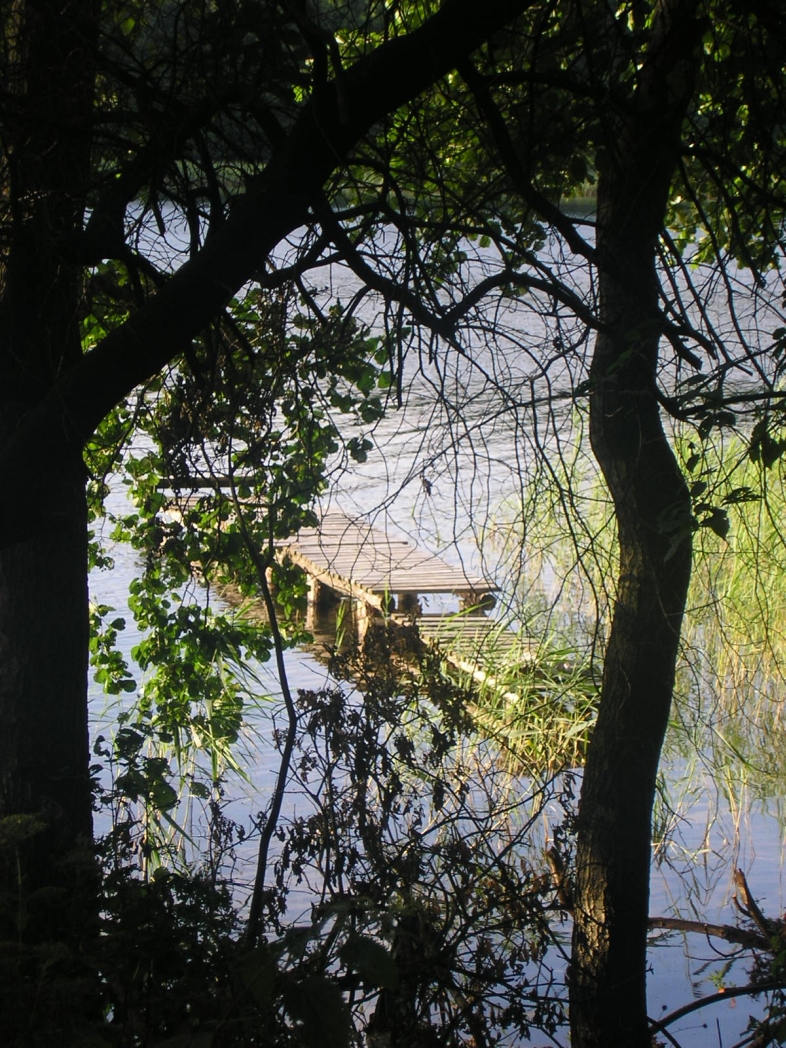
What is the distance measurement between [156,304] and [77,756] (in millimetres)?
1397

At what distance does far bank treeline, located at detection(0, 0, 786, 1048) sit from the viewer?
2.56m

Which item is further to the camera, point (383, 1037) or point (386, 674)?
point (386, 674)

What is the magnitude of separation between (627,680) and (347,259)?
56.2 inches

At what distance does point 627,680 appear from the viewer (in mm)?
3357

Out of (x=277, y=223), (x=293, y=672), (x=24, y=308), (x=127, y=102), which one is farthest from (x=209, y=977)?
(x=293, y=672)

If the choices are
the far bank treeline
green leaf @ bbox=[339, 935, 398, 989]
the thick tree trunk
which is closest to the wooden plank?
the far bank treeline

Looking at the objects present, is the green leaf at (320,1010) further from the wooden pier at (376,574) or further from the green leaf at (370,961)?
the wooden pier at (376,574)

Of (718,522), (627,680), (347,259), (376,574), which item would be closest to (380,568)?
(376,574)

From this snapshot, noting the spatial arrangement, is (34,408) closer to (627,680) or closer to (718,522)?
(718,522)

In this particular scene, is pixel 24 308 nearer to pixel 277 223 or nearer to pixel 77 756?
pixel 277 223

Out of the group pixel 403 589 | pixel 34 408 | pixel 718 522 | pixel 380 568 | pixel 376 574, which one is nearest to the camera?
pixel 718 522

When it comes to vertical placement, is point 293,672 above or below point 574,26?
below

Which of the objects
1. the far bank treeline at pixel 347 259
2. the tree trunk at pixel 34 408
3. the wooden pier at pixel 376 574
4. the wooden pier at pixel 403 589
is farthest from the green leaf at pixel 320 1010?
the wooden pier at pixel 376 574

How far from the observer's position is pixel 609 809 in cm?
360
